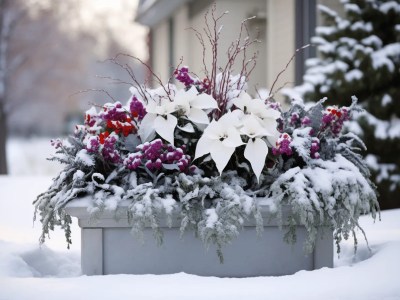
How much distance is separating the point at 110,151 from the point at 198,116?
1.38 feet

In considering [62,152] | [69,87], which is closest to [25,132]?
[69,87]

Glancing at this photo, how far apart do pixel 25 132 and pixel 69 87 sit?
1388 cm

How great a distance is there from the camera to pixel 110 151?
282 cm

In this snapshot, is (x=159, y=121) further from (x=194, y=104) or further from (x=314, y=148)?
(x=314, y=148)

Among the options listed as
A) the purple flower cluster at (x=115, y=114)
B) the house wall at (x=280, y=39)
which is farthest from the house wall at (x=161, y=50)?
the purple flower cluster at (x=115, y=114)

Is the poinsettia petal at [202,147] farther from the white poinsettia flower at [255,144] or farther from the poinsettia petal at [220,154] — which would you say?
the white poinsettia flower at [255,144]

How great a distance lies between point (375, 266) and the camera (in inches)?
106

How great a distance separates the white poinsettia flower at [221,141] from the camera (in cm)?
269

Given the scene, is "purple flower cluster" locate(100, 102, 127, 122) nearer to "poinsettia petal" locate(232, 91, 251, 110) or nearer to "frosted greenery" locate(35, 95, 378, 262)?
"frosted greenery" locate(35, 95, 378, 262)

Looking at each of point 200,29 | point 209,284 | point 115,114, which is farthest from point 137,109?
point 200,29

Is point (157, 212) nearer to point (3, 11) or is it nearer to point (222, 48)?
point (222, 48)

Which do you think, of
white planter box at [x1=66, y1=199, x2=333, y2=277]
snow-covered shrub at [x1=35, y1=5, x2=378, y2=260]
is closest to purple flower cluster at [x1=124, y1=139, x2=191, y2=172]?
snow-covered shrub at [x1=35, y1=5, x2=378, y2=260]

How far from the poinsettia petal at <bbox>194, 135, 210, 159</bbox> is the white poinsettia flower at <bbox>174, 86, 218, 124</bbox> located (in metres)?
0.13

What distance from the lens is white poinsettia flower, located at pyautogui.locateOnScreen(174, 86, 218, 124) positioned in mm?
2865
